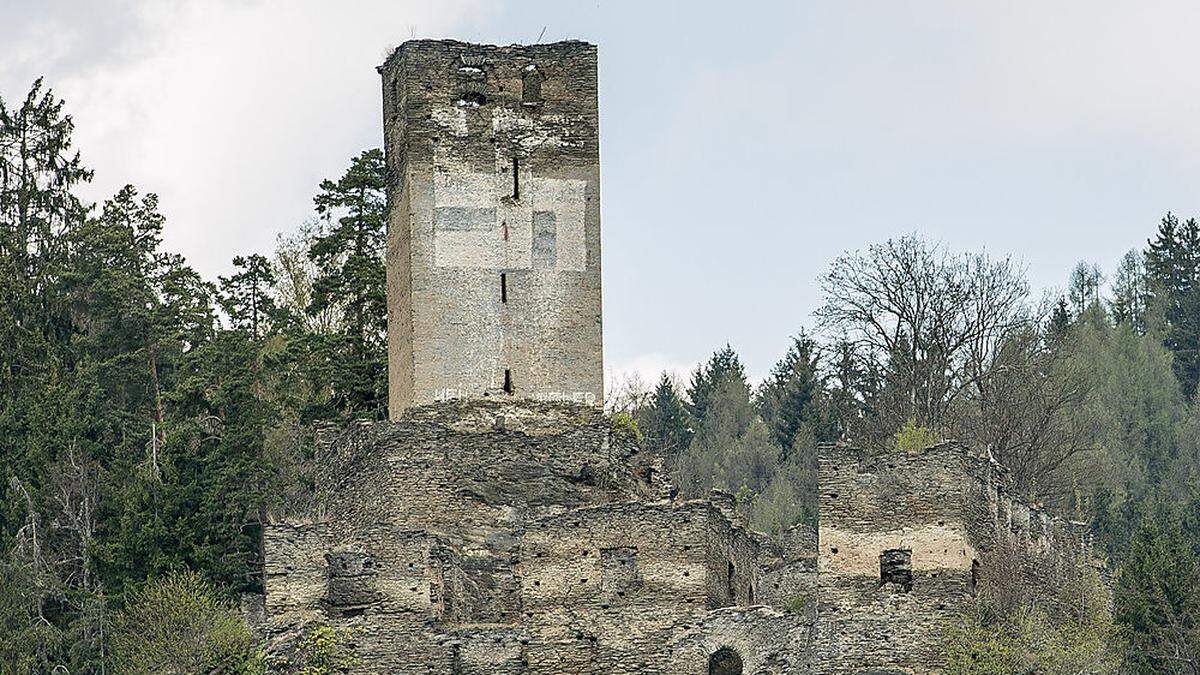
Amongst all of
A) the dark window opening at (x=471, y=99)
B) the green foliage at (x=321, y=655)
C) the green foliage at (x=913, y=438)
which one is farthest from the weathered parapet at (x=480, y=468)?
the dark window opening at (x=471, y=99)

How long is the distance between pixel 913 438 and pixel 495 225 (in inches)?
328

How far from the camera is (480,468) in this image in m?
50.1

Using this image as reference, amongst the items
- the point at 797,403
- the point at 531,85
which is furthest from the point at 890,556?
the point at 797,403

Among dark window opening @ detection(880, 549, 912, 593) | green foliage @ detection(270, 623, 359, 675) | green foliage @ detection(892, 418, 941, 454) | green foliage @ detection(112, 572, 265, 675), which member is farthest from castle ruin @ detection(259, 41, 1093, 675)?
green foliage @ detection(892, 418, 941, 454)

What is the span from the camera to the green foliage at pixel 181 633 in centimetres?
4790

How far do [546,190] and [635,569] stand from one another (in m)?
8.15

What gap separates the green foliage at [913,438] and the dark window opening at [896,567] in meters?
4.42

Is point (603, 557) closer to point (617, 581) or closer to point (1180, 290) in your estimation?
point (617, 581)

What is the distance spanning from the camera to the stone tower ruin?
169ft

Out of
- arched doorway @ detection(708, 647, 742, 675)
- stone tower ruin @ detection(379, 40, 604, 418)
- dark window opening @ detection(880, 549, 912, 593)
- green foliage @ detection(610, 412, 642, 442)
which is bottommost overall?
arched doorway @ detection(708, 647, 742, 675)

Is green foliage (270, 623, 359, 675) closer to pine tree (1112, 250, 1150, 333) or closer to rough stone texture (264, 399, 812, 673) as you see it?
rough stone texture (264, 399, 812, 673)

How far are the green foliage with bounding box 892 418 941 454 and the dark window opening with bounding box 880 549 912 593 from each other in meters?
4.42

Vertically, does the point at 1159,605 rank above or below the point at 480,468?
below

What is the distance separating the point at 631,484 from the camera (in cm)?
5088
